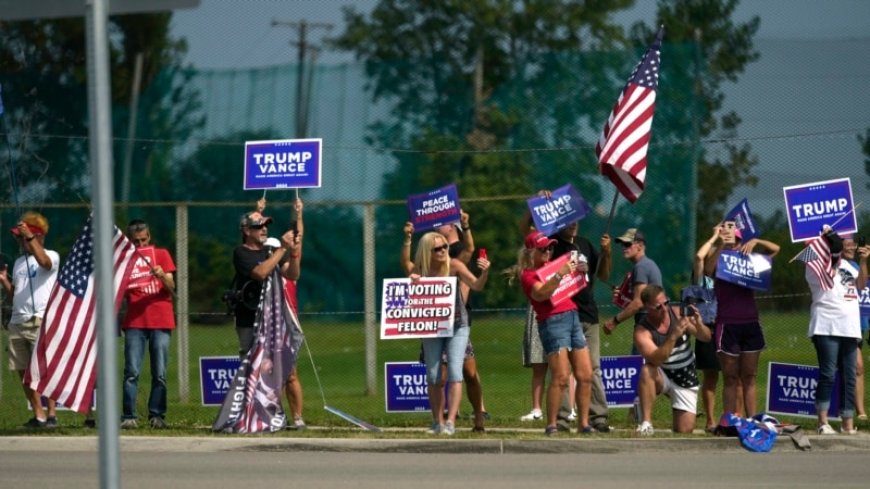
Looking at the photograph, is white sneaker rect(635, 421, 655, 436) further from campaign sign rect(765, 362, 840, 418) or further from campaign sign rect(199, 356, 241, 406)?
campaign sign rect(199, 356, 241, 406)

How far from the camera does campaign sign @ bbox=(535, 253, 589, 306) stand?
13016 mm

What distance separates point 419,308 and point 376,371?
14.6 feet

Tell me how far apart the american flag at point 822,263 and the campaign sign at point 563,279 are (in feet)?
6.41

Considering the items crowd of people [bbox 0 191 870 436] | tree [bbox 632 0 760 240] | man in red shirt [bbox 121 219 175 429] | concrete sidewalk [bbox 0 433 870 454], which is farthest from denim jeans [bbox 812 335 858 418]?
man in red shirt [bbox 121 219 175 429]

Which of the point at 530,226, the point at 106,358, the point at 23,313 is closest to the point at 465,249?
the point at 530,226

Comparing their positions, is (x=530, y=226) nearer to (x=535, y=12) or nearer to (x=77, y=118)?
(x=77, y=118)

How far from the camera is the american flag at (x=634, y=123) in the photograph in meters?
13.9

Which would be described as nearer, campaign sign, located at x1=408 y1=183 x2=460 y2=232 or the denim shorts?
the denim shorts

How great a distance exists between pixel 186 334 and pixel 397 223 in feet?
9.61

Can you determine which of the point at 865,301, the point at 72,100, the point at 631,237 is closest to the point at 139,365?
the point at 631,237

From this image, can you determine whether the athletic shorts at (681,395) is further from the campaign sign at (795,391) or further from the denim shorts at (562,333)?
the campaign sign at (795,391)

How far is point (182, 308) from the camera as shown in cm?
1714

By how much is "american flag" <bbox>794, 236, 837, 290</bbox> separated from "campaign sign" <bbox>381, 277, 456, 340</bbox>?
3027 millimetres

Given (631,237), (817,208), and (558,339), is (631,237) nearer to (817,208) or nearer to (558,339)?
(558,339)
